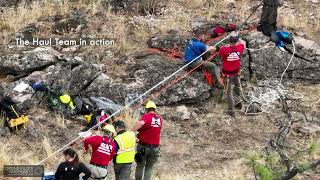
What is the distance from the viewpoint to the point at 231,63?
11273 millimetres

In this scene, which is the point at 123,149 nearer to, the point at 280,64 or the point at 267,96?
the point at 267,96

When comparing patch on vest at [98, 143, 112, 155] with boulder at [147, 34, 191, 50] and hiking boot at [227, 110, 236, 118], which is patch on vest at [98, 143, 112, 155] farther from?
boulder at [147, 34, 191, 50]

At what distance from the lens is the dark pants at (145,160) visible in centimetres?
884

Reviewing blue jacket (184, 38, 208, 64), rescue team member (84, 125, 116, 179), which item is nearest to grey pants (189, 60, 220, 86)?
blue jacket (184, 38, 208, 64)

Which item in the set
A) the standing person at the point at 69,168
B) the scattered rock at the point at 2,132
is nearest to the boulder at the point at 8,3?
the scattered rock at the point at 2,132

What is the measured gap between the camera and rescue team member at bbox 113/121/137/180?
26.6ft

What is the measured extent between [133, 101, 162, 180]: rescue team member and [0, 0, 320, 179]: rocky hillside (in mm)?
623

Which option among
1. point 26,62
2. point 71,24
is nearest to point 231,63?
point 26,62

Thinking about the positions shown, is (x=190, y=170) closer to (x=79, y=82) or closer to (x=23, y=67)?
(x=79, y=82)

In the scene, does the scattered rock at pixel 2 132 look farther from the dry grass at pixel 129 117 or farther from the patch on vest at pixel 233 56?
the patch on vest at pixel 233 56

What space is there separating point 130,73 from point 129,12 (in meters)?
3.04

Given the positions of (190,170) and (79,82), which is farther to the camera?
(79,82)

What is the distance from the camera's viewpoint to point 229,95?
1147 cm

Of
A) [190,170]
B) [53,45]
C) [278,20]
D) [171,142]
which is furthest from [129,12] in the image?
[190,170]
